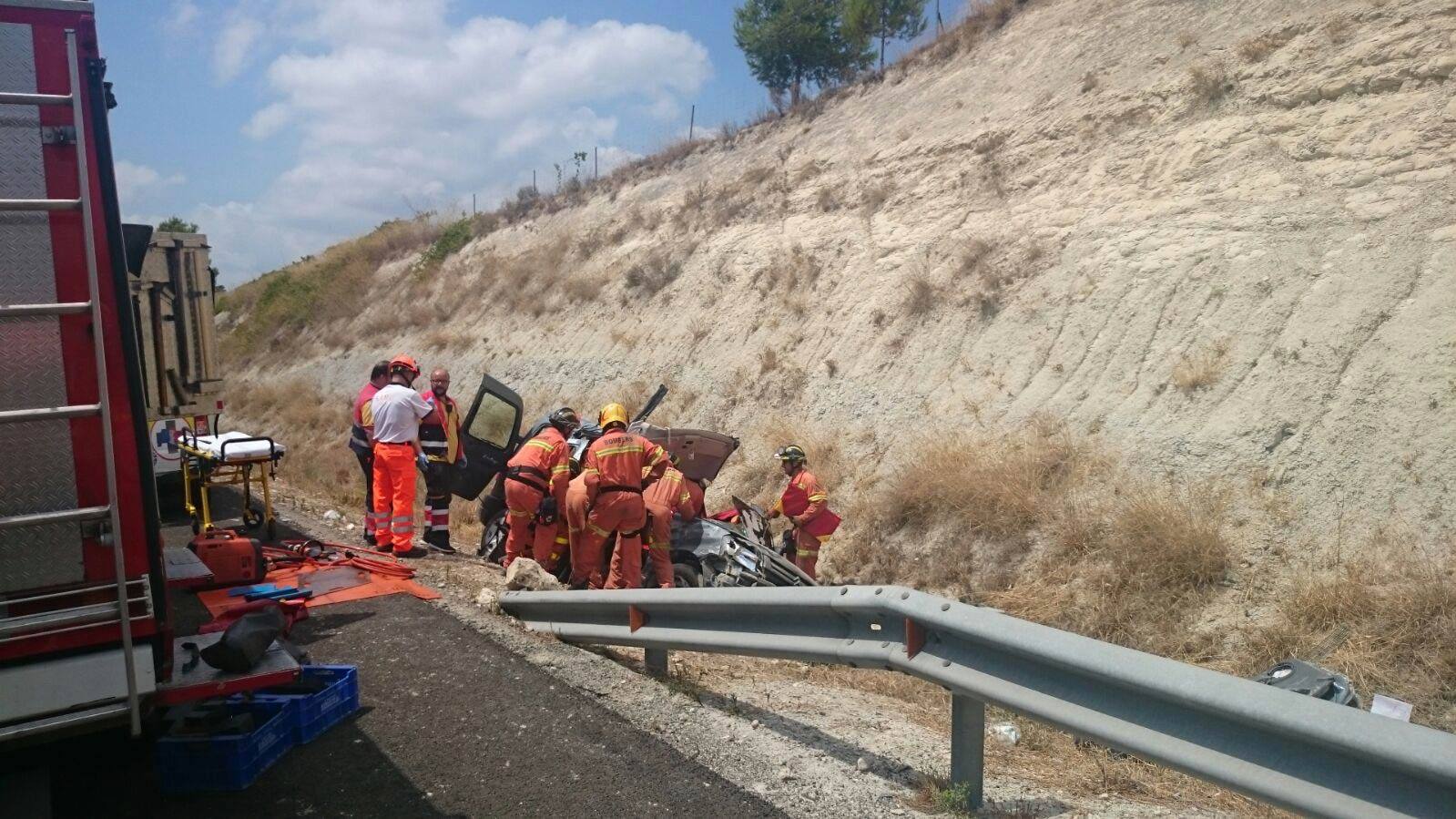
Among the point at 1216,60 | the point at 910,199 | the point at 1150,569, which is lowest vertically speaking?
the point at 1150,569

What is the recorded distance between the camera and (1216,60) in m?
13.1

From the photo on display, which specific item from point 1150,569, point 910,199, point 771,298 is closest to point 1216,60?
point 910,199

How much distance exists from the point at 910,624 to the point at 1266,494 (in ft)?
20.3

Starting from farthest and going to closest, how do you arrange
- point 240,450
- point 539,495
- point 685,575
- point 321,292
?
point 321,292
point 240,450
point 539,495
point 685,575

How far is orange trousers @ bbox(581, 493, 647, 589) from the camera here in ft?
24.8

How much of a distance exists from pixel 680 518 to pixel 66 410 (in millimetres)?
6008

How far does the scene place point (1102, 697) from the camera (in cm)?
Answer: 304

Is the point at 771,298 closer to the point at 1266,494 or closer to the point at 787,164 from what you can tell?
Result: the point at 787,164

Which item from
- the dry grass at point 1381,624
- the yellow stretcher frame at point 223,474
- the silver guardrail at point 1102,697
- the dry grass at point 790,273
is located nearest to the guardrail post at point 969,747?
the silver guardrail at point 1102,697

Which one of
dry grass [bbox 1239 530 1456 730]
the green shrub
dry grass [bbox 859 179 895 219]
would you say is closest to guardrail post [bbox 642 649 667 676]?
dry grass [bbox 1239 530 1456 730]

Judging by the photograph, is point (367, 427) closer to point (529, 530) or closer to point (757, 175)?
point (529, 530)

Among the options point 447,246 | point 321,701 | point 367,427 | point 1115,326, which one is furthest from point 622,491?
point 447,246

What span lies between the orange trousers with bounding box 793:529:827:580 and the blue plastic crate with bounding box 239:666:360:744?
5.92m

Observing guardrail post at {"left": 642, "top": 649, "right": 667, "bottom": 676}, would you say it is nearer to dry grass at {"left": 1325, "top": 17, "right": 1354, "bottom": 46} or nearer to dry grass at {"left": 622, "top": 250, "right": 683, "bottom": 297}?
dry grass at {"left": 1325, "top": 17, "right": 1354, "bottom": 46}
